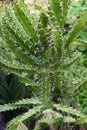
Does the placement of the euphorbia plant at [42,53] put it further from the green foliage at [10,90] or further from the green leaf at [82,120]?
the green foliage at [10,90]

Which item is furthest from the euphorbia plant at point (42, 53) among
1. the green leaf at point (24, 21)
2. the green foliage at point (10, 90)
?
the green foliage at point (10, 90)

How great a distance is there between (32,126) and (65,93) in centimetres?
34

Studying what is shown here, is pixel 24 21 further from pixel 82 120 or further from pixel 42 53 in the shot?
pixel 82 120

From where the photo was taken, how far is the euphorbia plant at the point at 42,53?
7.71 ft

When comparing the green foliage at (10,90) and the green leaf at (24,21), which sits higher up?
the green leaf at (24,21)

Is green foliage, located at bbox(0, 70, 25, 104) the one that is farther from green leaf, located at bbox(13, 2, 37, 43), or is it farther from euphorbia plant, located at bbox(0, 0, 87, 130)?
green leaf, located at bbox(13, 2, 37, 43)

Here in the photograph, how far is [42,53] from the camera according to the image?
242 cm

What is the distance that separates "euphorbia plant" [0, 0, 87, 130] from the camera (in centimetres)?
235

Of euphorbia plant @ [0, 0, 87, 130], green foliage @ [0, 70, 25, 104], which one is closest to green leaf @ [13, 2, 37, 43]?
euphorbia plant @ [0, 0, 87, 130]

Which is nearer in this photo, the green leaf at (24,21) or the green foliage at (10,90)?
the green leaf at (24,21)

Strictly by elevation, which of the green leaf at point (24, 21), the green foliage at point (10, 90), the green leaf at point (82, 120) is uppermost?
the green leaf at point (24, 21)

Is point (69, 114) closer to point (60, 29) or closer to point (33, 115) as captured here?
point (33, 115)

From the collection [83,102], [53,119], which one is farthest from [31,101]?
[83,102]

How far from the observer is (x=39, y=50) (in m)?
2.42
